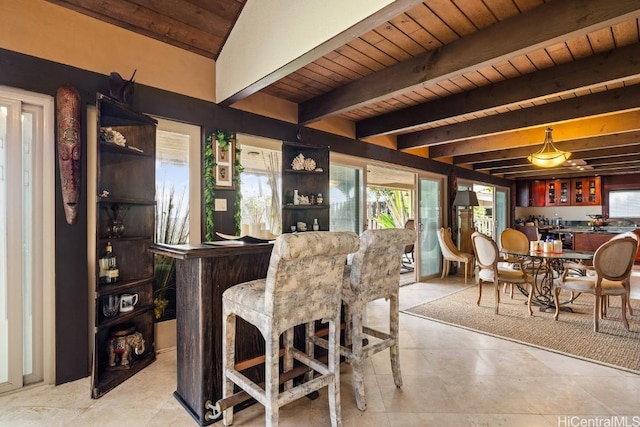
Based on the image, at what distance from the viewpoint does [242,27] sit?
2.69 m

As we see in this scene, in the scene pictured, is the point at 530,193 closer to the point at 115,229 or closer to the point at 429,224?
the point at 429,224

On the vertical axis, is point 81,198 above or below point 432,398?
above

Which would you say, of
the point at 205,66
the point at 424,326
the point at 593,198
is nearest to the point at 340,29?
the point at 205,66

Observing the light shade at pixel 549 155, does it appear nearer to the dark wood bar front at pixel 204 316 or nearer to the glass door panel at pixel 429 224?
the glass door panel at pixel 429 224

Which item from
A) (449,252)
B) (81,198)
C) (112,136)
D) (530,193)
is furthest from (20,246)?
(530,193)

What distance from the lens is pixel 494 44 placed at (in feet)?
7.36

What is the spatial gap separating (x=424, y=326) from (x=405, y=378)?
122 centimetres

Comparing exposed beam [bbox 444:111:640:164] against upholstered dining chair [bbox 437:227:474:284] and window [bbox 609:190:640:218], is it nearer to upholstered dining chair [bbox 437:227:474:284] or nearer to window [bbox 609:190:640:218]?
upholstered dining chair [bbox 437:227:474:284]

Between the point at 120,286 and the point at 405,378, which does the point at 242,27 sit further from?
the point at 405,378

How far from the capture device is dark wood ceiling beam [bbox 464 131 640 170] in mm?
4688

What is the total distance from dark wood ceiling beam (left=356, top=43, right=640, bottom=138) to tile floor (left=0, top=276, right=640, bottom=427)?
7.49 feet

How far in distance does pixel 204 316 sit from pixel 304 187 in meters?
2.11

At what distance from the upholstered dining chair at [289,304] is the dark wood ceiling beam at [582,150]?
515cm

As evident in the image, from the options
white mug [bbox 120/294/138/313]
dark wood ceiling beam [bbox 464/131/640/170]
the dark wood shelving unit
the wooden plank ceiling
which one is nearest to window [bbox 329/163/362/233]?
the wooden plank ceiling
